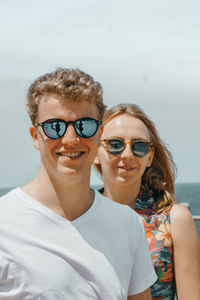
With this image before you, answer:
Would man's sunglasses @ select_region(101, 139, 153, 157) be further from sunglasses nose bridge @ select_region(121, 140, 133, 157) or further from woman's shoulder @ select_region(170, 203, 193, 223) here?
woman's shoulder @ select_region(170, 203, 193, 223)

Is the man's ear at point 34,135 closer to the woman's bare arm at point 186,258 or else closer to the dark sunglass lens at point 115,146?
the dark sunglass lens at point 115,146

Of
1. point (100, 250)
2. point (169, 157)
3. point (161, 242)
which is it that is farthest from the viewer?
point (169, 157)

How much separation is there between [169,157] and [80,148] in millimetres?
1630

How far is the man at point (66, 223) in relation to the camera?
7.07 ft

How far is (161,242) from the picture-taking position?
3.05 m

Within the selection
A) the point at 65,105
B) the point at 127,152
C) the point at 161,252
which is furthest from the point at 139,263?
the point at 127,152

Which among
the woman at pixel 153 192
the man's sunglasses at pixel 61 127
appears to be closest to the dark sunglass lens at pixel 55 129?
the man's sunglasses at pixel 61 127

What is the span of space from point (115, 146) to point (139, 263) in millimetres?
1121

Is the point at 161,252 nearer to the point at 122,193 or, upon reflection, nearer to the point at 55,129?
the point at 122,193

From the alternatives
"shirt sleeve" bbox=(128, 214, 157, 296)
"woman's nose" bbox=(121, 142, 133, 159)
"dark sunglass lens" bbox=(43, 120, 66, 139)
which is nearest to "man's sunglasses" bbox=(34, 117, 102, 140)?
"dark sunglass lens" bbox=(43, 120, 66, 139)

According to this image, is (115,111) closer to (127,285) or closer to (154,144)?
(154,144)

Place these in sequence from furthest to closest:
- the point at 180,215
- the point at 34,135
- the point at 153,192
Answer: the point at 153,192, the point at 180,215, the point at 34,135

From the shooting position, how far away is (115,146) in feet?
11.0

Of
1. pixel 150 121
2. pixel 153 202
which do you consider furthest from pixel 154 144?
pixel 153 202
